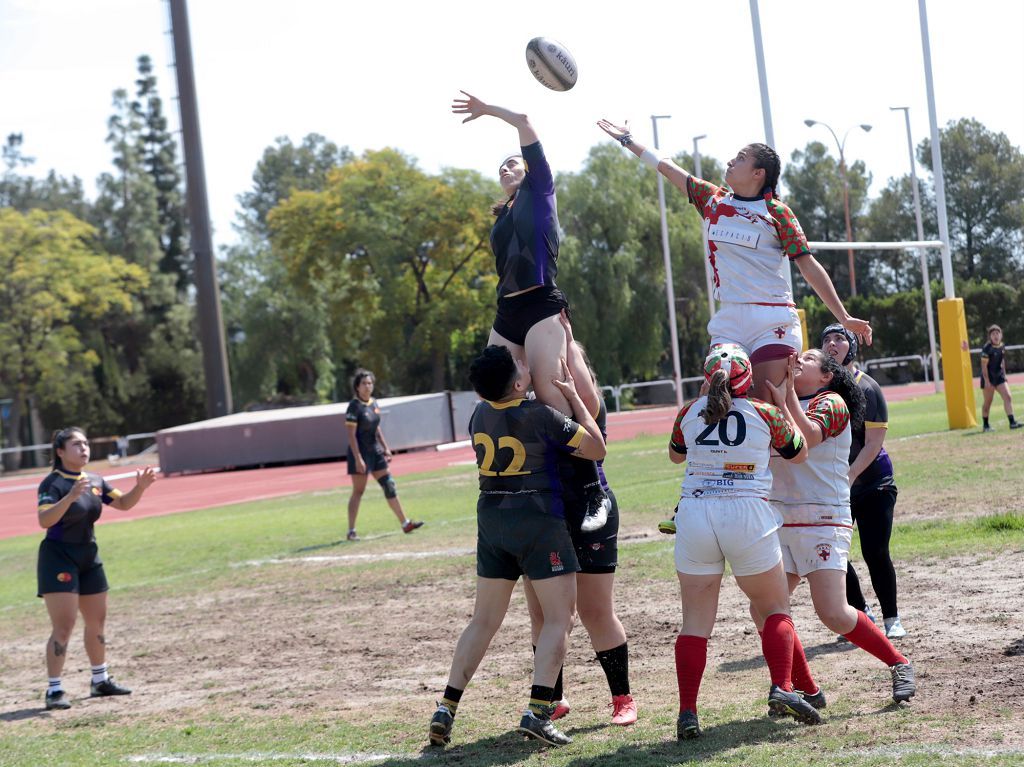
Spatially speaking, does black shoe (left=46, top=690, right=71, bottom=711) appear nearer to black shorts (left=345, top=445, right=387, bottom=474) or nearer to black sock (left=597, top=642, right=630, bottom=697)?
black sock (left=597, top=642, right=630, bottom=697)

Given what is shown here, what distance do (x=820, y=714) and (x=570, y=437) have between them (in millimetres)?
1853

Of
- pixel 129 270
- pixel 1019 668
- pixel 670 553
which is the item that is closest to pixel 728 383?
pixel 1019 668

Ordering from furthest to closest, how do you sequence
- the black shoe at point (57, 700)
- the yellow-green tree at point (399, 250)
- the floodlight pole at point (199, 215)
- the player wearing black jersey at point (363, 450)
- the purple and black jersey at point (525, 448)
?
1. the yellow-green tree at point (399, 250)
2. the floodlight pole at point (199, 215)
3. the player wearing black jersey at point (363, 450)
4. the black shoe at point (57, 700)
5. the purple and black jersey at point (525, 448)

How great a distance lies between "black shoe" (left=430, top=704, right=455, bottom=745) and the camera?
6.25 metres

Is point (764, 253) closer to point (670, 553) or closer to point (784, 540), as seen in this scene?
point (784, 540)

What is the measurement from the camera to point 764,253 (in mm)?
6426

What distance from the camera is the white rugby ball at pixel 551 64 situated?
7.25 meters

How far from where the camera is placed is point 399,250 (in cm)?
5831

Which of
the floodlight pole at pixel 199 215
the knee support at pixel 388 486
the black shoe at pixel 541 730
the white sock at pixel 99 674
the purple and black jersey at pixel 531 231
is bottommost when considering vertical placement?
the white sock at pixel 99 674

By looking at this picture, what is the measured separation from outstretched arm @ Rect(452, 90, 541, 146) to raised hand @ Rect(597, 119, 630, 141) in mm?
1050

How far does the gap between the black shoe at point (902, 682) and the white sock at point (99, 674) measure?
5.76m

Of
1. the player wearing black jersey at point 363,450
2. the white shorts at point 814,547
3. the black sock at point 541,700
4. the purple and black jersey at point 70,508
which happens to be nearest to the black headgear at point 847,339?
the white shorts at point 814,547

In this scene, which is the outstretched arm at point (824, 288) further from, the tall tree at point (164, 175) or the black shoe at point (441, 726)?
the tall tree at point (164, 175)

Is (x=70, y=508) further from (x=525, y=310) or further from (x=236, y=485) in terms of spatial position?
(x=236, y=485)
